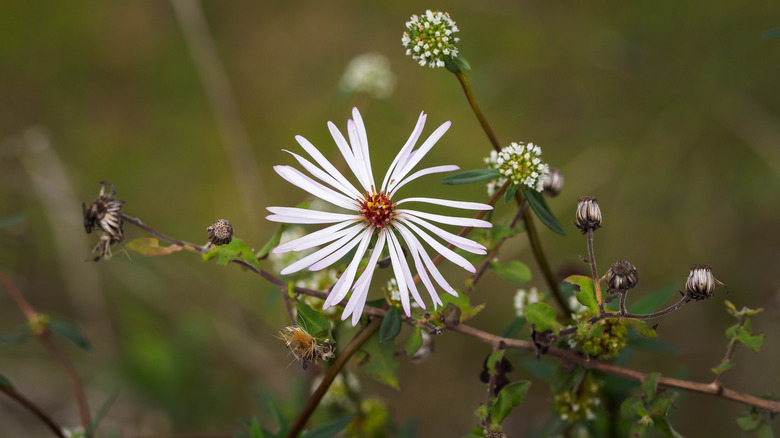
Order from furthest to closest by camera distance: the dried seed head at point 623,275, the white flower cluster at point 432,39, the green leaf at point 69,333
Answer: the green leaf at point 69,333, the white flower cluster at point 432,39, the dried seed head at point 623,275

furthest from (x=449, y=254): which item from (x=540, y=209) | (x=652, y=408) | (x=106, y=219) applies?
(x=106, y=219)

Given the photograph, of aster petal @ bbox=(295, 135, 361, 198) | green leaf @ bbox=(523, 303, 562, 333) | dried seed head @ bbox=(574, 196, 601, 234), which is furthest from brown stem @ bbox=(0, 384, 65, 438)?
dried seed head @ bbox=(574, 196, 601, 234)

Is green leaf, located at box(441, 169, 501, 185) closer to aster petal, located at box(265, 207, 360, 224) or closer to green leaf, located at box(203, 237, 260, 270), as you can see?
aster petal, located at box(265, 207, 360, 224)

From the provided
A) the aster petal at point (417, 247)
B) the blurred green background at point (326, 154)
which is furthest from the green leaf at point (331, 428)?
the blurred green background at point (326, 154)

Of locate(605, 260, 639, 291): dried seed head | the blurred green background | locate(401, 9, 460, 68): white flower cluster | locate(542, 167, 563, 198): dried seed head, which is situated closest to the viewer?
locate(605, 260, 639, 291): dried seed head

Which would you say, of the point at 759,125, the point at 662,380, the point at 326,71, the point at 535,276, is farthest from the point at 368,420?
Answer: the point at 759,125

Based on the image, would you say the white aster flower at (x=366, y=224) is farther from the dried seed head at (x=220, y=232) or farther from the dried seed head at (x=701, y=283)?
the dried seed head at (x=701, y=283)
